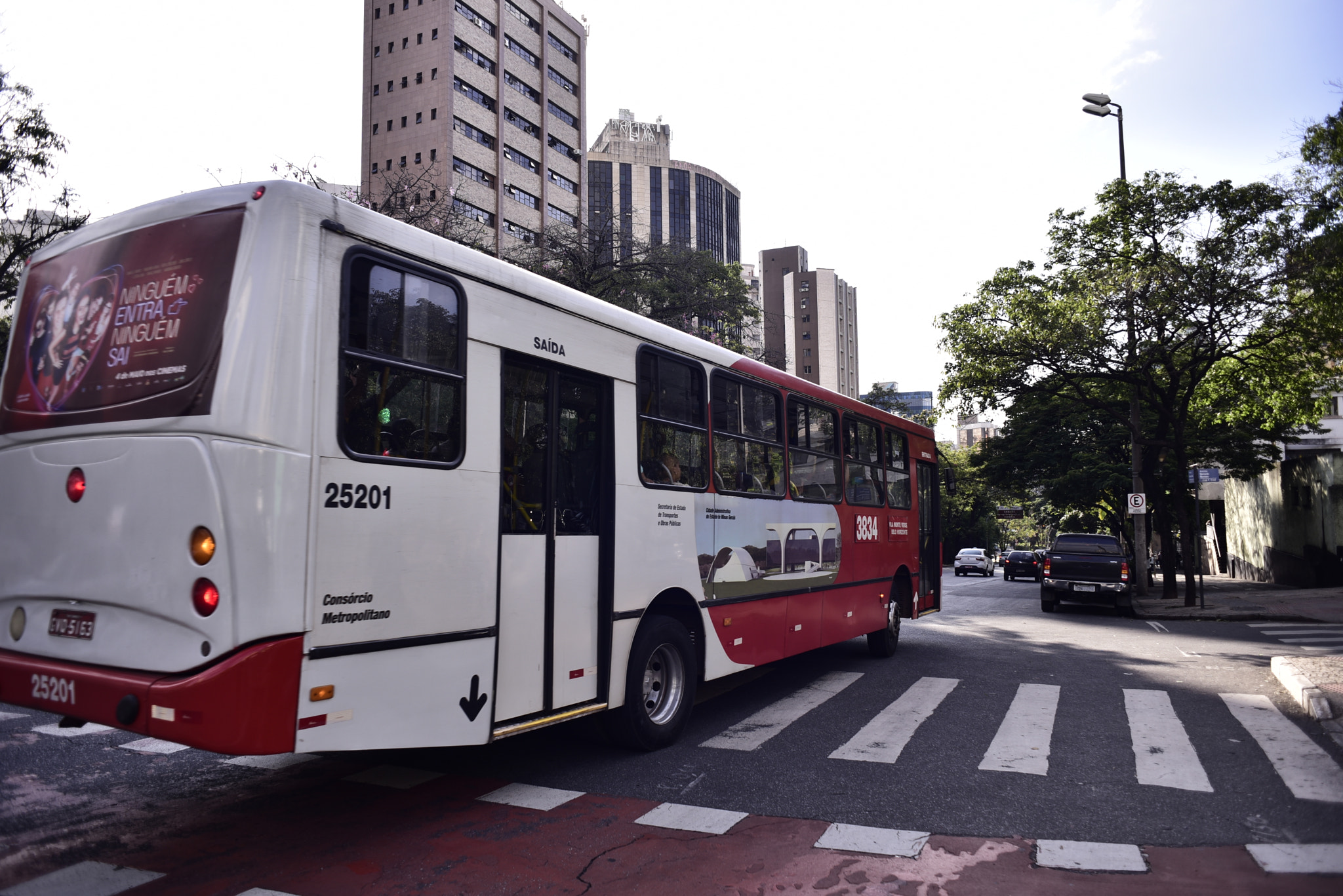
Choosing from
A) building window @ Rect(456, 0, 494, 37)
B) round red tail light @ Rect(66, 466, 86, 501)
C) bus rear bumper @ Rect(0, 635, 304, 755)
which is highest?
building window @ Rect(456, 0, 494, 37)

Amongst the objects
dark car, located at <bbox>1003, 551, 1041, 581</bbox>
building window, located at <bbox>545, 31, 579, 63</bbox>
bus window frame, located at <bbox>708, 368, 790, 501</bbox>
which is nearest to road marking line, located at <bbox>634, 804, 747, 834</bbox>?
bus window frame, located at <bbox>708, 368, 790, 501</bbox>

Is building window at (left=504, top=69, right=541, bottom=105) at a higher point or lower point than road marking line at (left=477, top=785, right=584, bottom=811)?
higher

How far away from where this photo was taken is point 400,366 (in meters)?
4.66

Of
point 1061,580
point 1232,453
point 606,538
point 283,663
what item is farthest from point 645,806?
point 1232,453

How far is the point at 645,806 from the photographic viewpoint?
539cm

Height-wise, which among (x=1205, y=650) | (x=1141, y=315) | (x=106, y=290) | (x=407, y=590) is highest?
(x=1141, y=315)

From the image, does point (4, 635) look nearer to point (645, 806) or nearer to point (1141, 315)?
point (645, 806)

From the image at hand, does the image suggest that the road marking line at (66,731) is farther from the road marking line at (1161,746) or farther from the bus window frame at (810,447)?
the road marking line at (1161,746)

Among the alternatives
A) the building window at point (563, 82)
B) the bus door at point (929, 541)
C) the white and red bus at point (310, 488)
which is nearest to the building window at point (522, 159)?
the building window at point (563, 82)

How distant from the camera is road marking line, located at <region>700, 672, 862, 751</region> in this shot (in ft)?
23.2

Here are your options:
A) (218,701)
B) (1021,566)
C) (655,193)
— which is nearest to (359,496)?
(218,701)

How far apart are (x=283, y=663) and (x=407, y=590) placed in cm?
74

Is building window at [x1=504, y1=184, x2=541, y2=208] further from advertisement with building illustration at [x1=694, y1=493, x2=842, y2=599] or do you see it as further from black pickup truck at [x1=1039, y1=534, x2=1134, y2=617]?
advertisement with building illustration at [x1=694, y1=493, x2=842, y2=599]

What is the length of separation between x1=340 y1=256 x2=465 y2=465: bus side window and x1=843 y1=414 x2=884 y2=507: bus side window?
244 inches
